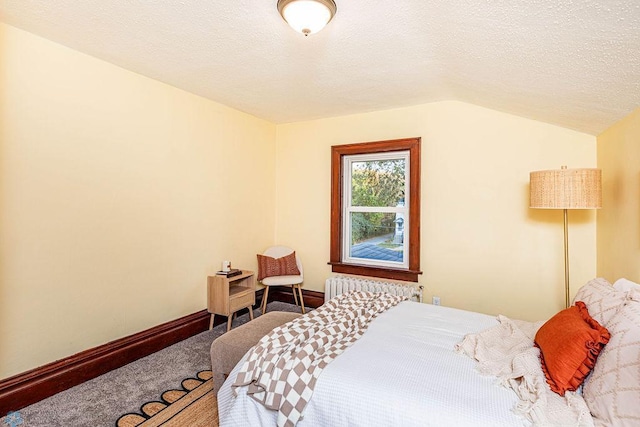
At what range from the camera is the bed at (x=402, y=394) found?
129 cm

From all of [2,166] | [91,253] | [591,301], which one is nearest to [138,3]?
[2,166]

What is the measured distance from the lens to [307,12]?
1.70 m

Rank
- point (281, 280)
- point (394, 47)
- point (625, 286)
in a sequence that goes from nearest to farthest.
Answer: point (625, 286) → point (394, 47) → point (281, 280)

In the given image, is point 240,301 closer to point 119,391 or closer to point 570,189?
point 119,391

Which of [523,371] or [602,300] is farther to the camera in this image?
[602,300]

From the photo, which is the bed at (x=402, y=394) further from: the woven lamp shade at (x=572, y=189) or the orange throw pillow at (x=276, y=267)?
the orange throw pillow at (x=276, y=267)

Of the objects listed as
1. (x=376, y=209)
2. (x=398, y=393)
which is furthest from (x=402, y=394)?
(x=376, y=209)

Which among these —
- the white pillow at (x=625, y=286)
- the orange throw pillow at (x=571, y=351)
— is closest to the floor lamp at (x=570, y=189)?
the white pillow at (x=625, y=286)

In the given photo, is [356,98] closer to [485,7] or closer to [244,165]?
[244,165]

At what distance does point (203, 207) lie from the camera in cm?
354

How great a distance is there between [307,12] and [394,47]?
803 millimetres

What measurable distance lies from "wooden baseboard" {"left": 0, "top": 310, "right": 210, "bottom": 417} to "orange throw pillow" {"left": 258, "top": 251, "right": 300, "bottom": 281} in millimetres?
978

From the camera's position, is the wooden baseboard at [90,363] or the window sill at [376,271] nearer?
the wooden baseboard at [90,363]

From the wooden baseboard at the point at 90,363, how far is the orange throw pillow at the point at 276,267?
814mm
